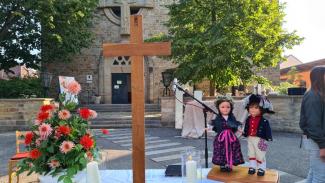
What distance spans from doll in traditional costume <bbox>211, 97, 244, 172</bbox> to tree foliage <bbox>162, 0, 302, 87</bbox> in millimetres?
9914

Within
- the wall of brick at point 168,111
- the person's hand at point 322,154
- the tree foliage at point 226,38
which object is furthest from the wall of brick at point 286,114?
the person's hand at point 322,154

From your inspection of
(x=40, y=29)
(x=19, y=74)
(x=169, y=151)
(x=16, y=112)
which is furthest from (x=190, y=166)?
(x=19, y=74)

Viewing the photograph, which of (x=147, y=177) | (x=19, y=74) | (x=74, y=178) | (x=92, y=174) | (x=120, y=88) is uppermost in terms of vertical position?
(x=19, y=74)

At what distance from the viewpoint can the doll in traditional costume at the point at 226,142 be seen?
394 cm

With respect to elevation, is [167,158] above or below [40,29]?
below

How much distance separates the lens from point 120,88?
2323cm

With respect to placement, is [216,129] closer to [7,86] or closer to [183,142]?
[183,142]

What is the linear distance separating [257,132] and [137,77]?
1532 millimetres

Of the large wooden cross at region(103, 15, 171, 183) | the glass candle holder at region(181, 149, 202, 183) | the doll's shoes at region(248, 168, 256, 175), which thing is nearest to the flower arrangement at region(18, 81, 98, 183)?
the large wooden cross at region(103, 15, 171, 183)

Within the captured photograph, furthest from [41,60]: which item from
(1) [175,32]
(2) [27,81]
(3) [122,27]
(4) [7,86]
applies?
(1) [175,32]

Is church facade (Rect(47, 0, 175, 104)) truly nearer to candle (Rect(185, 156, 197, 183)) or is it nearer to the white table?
the white table

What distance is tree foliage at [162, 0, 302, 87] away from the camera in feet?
46.9

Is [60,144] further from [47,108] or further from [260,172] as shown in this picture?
[260,172]

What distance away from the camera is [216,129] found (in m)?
4.21
